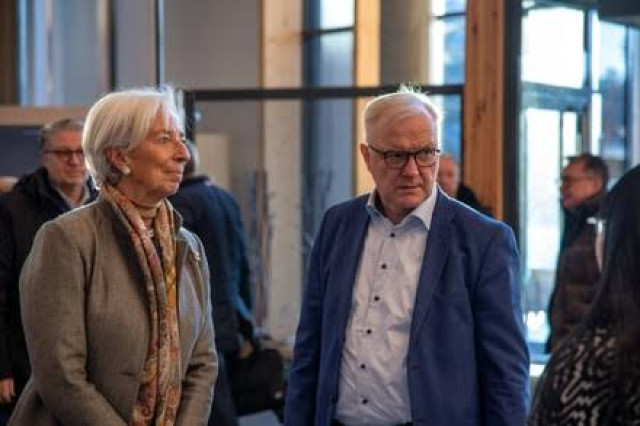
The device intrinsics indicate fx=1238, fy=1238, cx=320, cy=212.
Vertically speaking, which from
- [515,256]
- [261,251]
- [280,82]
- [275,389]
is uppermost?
[280,82]

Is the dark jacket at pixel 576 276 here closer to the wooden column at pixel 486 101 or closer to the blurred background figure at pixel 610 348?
the wooden column at pixel 486 101

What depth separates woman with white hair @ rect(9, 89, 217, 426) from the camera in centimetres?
279

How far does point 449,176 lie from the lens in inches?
229

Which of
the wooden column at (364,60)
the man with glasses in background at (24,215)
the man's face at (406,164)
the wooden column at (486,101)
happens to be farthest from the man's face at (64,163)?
the wooden column at (364,60)

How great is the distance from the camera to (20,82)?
8.28 metres

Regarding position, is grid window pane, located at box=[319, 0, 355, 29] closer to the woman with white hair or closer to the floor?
the floor

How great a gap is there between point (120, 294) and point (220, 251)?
2.41 m

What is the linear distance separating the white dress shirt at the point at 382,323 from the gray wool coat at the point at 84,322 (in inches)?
19.3

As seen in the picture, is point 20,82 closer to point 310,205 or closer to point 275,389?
point 310,205

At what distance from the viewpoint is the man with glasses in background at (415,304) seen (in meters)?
2.83

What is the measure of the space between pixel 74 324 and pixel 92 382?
0.15m

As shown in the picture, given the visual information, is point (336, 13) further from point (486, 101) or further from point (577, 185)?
point (577, 185)

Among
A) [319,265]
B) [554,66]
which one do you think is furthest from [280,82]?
[319,265]

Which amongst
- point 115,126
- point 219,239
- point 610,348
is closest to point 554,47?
point 219,239
